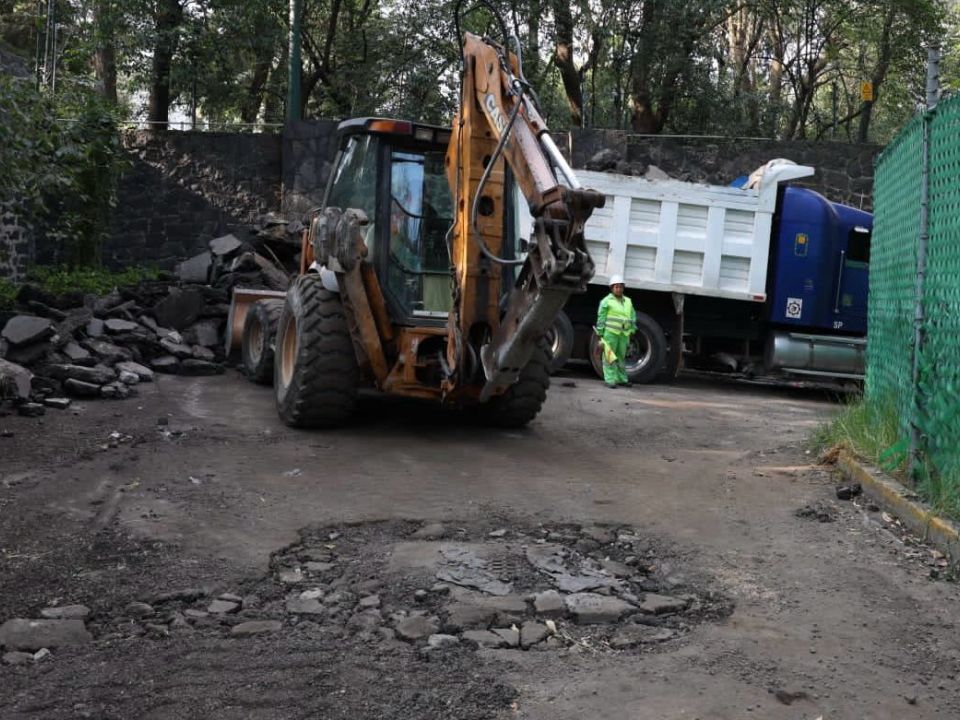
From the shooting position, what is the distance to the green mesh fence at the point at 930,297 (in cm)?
598

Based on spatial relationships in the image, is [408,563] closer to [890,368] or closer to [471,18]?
[890,368]

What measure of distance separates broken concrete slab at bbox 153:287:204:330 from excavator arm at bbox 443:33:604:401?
5.41 metres

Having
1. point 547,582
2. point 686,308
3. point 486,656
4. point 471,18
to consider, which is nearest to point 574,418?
point 686,308

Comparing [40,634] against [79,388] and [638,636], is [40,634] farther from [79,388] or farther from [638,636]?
[79,388]

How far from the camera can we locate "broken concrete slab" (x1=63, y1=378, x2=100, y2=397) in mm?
9664

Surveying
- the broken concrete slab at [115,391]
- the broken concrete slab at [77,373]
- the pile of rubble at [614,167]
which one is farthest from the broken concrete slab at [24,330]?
the pile of rubble at [614,167]

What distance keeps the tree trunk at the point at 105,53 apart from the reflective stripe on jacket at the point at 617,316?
31.4 ft

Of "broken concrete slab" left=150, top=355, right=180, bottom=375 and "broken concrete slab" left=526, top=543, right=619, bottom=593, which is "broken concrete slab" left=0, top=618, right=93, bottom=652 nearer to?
"broken concrete slab" left=526, top=543, right=619, bottom=593

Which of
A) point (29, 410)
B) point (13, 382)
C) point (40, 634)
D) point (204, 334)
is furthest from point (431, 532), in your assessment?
point (204, 334)

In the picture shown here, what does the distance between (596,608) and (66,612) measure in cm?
214

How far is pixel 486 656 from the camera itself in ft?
13.1

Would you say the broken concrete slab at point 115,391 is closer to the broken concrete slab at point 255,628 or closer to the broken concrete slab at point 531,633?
the broken concrete slab at point 255,628

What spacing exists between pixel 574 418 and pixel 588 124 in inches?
516

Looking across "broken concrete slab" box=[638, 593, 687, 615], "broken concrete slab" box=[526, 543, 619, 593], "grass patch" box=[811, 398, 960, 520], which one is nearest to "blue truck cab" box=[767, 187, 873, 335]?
"grass patch" box=[811, 398, 960, 520]
